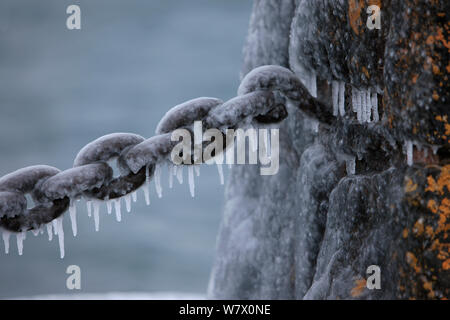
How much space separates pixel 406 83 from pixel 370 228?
2.83 ft

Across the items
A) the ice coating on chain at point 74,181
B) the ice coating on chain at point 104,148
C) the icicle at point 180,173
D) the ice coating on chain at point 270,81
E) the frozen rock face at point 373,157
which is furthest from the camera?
the ice coating on chain at point 270,81

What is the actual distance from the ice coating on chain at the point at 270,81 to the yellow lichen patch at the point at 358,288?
1118 millimetres

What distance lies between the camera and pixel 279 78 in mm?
3232

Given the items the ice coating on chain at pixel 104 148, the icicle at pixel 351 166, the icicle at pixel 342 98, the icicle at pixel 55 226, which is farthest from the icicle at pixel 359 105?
the icicle at pixel 55 226

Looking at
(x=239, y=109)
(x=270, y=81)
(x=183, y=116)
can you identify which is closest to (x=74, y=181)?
(x=183, y=116)

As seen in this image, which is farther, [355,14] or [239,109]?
[239,109]

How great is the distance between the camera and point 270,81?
A: 10.6 ft

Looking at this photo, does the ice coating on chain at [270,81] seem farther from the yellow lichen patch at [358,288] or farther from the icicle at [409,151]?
the yellow lichen patch at [358,288]

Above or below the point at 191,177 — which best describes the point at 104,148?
above

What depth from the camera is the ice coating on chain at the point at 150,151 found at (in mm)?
2941

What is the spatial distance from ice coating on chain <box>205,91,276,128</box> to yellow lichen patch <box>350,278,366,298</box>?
1044mm

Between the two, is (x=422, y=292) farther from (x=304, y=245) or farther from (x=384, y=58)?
(x=304, y=245)

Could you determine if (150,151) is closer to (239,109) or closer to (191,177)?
(191,177)

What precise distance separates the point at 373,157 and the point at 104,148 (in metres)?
1.48
